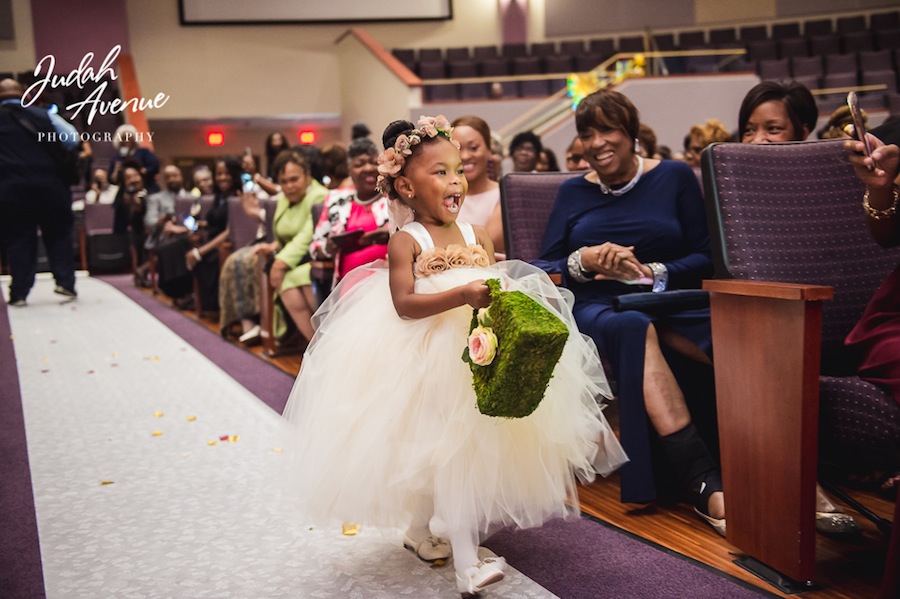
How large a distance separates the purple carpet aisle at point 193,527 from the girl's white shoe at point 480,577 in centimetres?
A: 10

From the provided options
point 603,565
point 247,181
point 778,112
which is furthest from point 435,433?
point 247,181

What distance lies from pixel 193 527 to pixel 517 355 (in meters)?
1.25

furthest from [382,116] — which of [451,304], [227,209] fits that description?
[451,304]

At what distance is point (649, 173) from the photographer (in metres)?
2.65

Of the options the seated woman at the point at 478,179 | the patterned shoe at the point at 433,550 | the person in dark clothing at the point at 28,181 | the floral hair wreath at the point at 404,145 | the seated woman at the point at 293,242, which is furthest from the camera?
the person in dark clothing at the point at 28,181

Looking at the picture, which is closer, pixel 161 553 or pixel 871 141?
pixel 871 141

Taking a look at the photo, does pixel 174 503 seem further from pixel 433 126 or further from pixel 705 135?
pixel 705 135

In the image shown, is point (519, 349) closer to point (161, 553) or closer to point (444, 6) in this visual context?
point (161, 553)

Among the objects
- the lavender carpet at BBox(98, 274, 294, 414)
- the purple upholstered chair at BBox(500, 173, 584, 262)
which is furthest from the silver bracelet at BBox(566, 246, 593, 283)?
the lavender carpet at BBox(98, 274, 294, 414)

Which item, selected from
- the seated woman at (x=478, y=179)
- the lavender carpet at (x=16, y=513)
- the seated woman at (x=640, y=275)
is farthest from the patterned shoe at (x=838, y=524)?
the lavender carpet at (x=16, y=513)

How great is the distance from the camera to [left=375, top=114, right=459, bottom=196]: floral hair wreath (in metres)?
1.90

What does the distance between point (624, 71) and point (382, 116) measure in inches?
140

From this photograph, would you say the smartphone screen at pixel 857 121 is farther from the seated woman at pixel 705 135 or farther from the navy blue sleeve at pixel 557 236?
the seated woman at pixel 705 135

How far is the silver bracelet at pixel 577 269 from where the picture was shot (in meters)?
2.59
